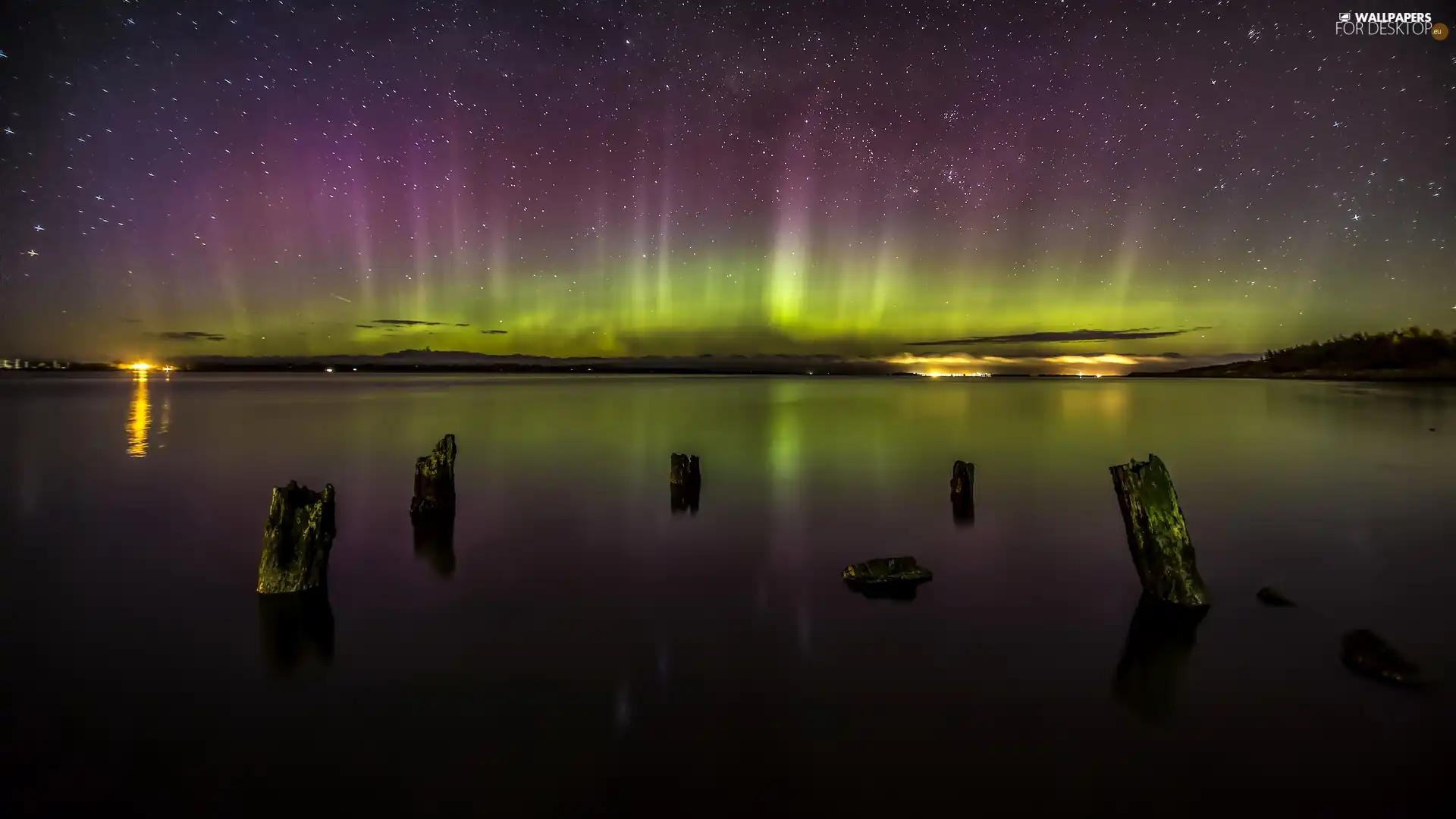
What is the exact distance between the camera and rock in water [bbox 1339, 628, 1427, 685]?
6184mm

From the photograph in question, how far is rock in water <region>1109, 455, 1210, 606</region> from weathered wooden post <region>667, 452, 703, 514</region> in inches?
344

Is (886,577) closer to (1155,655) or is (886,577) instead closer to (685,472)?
(1155,655)

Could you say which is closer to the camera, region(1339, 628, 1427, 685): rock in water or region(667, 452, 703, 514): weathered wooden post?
region(1339, 628, 1427, 685): rock in water

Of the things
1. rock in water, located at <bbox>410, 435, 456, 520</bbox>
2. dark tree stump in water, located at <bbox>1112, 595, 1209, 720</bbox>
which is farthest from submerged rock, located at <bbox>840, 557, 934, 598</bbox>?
rock in water, located at <bbox>410, 435, 456, 520</bbox>

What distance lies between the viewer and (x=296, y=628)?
768cm

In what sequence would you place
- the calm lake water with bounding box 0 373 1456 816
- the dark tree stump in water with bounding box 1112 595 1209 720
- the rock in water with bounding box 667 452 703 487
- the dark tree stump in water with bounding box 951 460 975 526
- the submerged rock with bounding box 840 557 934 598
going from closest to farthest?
the calm lake water with bounding box 0 373 1456 816, the dark tree stump in water with bounding box 1112 595 1209 720, the submerged rock with bounding box 840 557 934 598, the dark tree stump in water with bounding box 951 460 975 526, the rock in water with bounding box 667 452 703 487

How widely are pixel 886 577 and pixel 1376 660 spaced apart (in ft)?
15.4

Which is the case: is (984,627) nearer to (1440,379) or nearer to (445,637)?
(445,637)

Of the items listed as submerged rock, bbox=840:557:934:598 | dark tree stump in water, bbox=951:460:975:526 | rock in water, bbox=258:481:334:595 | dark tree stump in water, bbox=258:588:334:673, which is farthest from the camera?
dark tree stump in water, bbox=951:460:975:526

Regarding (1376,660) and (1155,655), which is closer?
(1376,660)

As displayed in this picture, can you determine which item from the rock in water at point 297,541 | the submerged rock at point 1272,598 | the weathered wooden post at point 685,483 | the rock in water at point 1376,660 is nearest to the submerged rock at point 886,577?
the submerged rock at point 1272,598

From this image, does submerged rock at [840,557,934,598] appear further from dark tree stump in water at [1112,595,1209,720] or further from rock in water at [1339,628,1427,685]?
rock in water at [1339,628,1427,685]

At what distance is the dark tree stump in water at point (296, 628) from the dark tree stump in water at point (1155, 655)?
Answer: 759 cm

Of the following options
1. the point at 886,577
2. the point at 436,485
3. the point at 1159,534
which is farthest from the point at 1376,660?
the point at 436,485
